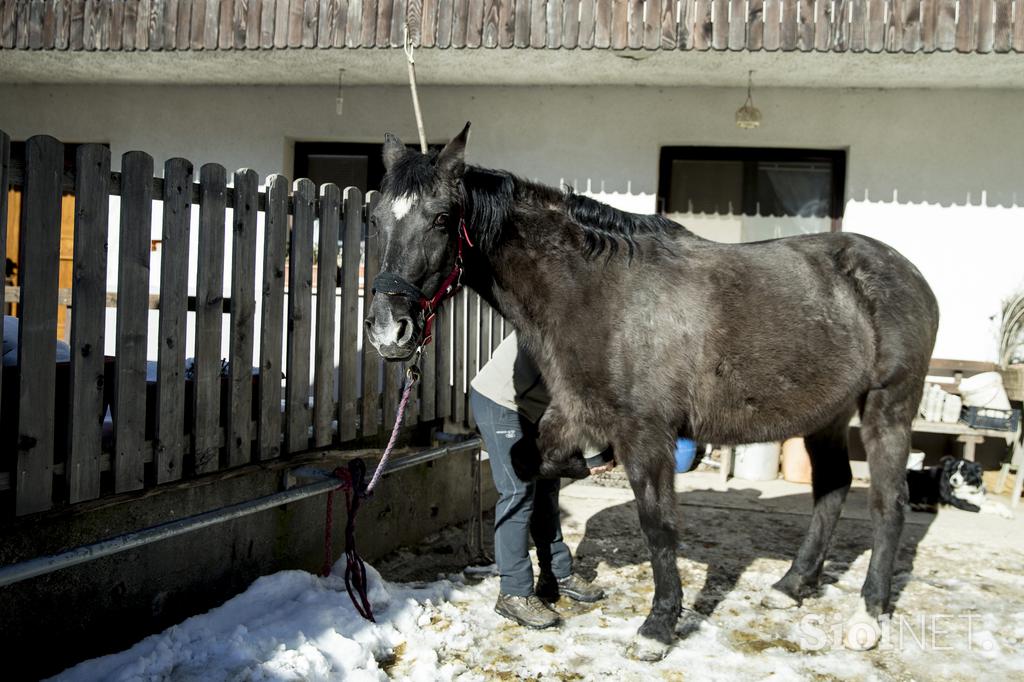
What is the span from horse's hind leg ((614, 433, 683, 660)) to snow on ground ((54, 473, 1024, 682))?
12 centimetres

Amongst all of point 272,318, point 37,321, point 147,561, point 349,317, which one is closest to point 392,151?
point 272,318

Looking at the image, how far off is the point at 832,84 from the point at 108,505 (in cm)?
714

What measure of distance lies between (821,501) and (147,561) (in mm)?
3473

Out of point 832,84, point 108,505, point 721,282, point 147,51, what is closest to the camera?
point 108,505

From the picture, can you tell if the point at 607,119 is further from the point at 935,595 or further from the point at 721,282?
the point at 935,595

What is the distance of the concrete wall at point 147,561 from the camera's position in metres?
2.79

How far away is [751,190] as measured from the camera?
818 centimetres

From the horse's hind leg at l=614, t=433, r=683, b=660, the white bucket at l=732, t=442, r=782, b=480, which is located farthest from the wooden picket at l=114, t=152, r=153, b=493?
the white bucket at l=732, t=442, r=782, b=480

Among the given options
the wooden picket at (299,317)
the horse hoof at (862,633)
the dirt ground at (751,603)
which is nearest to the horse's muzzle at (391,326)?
Answer: the wooden picket at (299,317)

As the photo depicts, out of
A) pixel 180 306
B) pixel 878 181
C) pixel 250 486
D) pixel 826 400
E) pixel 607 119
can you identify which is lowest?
pixel 250 486

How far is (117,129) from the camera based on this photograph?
8773 millimetres

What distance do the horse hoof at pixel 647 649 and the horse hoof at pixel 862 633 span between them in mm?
852

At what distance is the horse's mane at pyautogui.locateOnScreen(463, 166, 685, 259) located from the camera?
351 centimetres

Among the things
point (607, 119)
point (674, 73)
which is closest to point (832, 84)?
point (674, 73)
